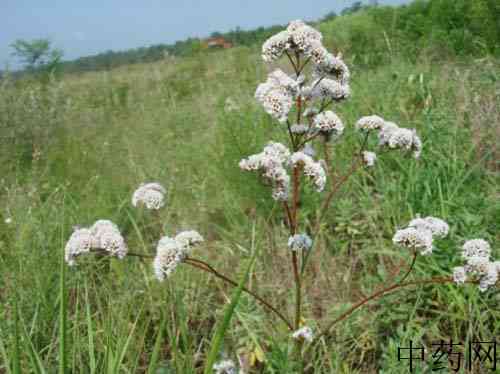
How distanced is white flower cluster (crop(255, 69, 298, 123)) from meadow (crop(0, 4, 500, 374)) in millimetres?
411

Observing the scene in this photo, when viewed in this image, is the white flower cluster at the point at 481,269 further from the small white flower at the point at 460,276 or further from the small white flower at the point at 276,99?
the small white flower at the point at 276,99

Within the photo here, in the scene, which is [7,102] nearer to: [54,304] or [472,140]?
[54,304]

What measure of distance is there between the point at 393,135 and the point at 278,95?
19.3 inches

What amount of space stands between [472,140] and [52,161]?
4164mm

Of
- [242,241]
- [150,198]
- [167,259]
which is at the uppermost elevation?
[150,198]

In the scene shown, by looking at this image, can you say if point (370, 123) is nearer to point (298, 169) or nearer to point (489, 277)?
point (298, 169)

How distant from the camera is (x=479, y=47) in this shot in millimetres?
6062

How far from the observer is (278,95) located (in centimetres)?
143

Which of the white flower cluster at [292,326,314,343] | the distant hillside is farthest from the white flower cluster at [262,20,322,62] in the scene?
the distant hillside

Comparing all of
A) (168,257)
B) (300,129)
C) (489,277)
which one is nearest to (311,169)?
(300,129)

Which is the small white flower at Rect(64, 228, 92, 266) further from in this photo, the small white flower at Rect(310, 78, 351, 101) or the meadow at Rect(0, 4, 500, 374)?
the small white flower at Rect(310, 78, 351, 101)

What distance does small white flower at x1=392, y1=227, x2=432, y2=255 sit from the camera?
1.42m

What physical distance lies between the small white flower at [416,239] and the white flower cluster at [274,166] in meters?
0.42

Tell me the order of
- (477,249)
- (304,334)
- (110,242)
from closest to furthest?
(110,242)
(477,249)
(304,334)
